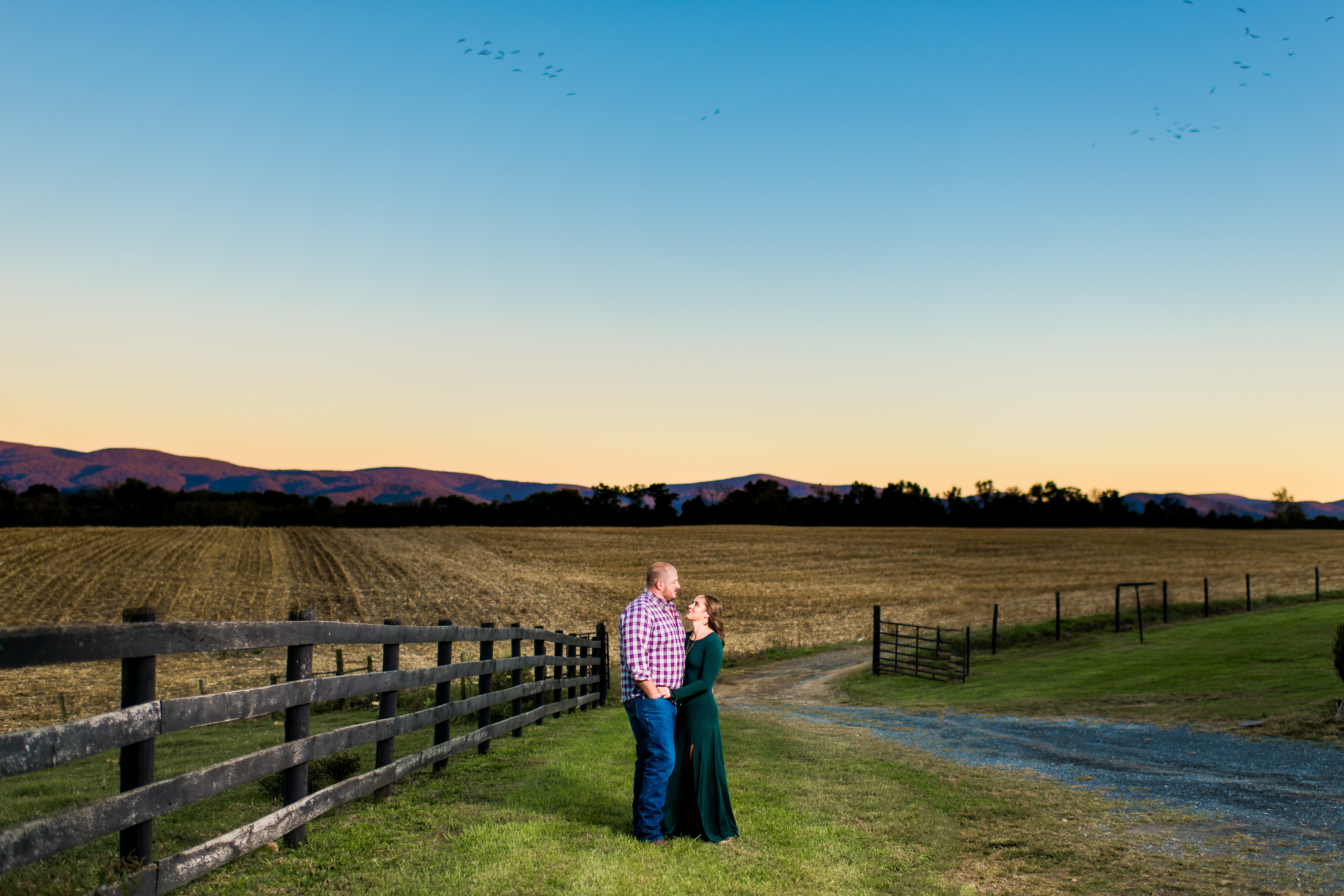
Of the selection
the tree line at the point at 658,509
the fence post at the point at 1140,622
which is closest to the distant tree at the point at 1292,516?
the tree line at the point at 658,509

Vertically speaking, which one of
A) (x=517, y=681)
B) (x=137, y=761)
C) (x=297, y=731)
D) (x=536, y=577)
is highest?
(x=137, y=761)

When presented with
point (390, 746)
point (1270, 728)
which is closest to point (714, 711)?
point (390, 746)

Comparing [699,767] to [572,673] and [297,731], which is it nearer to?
[297,731]

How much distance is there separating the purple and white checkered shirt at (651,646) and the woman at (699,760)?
13 cm

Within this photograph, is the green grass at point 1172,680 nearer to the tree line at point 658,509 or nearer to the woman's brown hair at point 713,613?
the woman's brown hair at point 713,613

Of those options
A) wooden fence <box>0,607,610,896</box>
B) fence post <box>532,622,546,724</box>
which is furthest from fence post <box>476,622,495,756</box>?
fence post <box>532,622,546,724</box>

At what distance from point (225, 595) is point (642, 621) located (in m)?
42.4

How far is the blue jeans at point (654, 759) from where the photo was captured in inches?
253

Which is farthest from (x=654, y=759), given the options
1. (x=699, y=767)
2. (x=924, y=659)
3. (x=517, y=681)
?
(x=924, y=659)

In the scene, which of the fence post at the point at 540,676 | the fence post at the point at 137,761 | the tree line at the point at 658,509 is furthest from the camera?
the tree line at the point at 658,509

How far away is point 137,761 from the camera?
Result: 454 cm

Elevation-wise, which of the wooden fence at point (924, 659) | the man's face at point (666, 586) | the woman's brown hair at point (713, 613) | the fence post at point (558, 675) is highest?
the man's face at point (666, 586)

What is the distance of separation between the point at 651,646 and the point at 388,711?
2.39m

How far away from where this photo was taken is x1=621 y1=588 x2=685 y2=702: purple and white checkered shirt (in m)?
6.38
